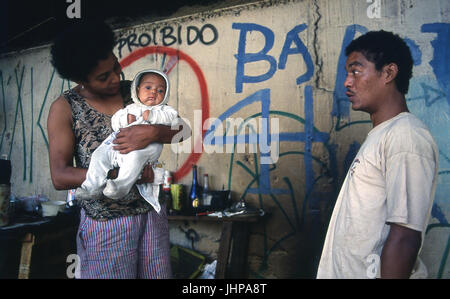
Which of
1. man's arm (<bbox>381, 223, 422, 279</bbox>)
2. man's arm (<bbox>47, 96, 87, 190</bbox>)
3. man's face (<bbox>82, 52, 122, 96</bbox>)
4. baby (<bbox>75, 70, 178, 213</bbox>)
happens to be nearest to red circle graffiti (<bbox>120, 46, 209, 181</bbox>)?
baby (<bbox>75, 70, 178, 213</bbox>)

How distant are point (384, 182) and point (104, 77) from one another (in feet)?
4.49

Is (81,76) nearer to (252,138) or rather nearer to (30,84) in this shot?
(252,138)

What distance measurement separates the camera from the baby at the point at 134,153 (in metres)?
1.34

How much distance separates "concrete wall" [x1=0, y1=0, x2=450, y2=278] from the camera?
8.74ft

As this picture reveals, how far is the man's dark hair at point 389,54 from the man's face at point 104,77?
4.08 feet

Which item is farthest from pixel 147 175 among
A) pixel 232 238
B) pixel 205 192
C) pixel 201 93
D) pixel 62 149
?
pixel 201 93

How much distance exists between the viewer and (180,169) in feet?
11.8

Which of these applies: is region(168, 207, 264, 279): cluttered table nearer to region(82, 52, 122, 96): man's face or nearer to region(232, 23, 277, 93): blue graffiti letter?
region(232, 23, 277, 93): blue graffiti letter

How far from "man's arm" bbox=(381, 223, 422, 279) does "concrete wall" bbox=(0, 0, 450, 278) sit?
184cm

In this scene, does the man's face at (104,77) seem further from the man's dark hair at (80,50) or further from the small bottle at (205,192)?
the small bottle at (205,192)

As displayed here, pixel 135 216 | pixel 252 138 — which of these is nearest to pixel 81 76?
pixel 135 216

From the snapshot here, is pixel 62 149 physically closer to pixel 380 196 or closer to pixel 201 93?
pixel 380 196

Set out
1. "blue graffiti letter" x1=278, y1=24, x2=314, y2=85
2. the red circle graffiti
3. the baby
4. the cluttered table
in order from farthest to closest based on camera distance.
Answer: the red circle graffiti < "blue graffiti letter" x1=278, y1=24, x2=314, y2=85 < the cluttered table < the baby

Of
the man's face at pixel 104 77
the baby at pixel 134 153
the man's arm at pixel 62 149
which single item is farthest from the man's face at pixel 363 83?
the man's arm at pixel 62 149
